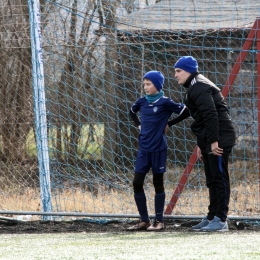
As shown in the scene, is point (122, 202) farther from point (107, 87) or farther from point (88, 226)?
point (107, 87)

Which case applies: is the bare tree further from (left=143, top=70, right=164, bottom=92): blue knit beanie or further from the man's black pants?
the man's black pants

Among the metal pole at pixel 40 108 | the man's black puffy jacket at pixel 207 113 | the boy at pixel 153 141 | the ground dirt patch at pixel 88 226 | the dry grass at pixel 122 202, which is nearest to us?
the man's black puffy jacket at pixel 207 113

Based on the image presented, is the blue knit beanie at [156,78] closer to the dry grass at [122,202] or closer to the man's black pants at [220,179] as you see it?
the man's black pants at [220,179]

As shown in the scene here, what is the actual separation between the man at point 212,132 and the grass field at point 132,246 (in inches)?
10.8

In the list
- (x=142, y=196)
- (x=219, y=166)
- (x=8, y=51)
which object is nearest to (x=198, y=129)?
(x=219, y=166)

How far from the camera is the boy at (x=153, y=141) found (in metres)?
7.16

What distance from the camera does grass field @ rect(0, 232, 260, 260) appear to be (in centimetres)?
548

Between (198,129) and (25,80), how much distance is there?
4.16 meters

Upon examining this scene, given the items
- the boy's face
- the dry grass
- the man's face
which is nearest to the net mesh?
the dry grass

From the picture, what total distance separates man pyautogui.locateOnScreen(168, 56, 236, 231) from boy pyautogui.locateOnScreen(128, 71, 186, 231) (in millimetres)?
298

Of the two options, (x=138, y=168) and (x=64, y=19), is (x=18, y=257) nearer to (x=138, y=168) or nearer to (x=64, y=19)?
(x=138, y=168)

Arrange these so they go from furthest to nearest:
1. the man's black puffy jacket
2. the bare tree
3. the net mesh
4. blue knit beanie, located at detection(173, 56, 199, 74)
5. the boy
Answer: the bare tree → the net mesh → the boy → blue knit beanie, located at detection(173, 56, 199, 74) → the man's black puffy jacket

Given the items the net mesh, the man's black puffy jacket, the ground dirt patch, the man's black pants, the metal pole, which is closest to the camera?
the man's black puffy jacket

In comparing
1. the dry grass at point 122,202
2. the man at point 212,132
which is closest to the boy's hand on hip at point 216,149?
the man at point 212,132
